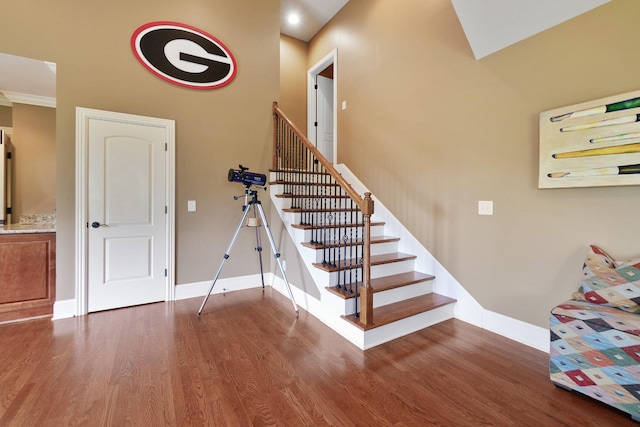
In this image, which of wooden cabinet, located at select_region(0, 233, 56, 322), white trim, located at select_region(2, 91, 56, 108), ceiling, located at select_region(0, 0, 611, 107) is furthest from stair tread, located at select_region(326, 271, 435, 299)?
white trim, located at select_region(2, 91, 56, 108)

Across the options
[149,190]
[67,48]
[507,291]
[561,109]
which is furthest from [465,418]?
[67,48]

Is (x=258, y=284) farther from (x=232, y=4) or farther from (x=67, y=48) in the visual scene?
(x=232, y=4)

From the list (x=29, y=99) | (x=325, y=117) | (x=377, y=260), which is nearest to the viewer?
(x=377, y=260)

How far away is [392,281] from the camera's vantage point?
8.98ft

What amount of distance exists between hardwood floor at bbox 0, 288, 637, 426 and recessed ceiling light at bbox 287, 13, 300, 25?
4.78 meters

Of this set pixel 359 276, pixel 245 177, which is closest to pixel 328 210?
pixel 359 276

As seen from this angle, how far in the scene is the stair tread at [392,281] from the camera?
2426mm

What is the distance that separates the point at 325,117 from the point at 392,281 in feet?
12.2

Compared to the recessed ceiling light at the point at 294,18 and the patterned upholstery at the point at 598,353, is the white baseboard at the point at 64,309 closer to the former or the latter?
the patterned upholstery at the point at 598,353

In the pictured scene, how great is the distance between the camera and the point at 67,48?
2.63 meters

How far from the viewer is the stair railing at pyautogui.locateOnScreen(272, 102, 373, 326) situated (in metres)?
2.23

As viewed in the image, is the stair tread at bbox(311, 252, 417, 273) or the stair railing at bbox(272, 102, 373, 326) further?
the stair tread at bbox(311, 252, 417, 273)

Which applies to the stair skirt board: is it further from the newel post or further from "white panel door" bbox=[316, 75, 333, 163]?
→ "white panel door" bbox=[316, 75, 333, 163]

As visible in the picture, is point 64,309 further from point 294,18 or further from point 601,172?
point 294,18
